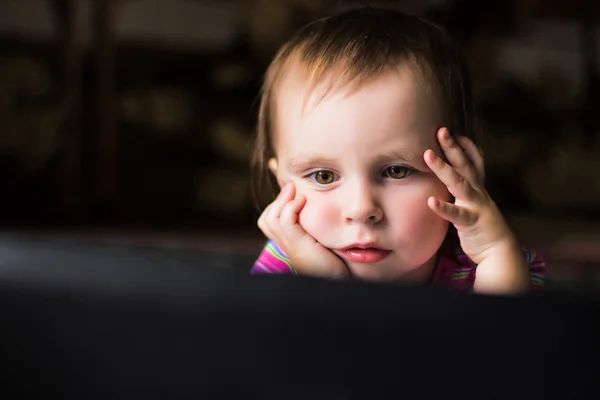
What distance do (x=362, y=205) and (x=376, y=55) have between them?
0.14 metres

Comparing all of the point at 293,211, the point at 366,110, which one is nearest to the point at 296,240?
the point at 293,211

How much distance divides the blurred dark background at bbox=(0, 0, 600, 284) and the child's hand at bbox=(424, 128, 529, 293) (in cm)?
169

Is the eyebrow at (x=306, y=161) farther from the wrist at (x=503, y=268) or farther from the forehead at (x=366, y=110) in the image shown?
the wrist at (x=503, y=268)

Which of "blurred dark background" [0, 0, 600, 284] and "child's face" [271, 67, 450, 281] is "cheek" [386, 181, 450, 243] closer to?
"child's face" [271, 67, 450, 281]

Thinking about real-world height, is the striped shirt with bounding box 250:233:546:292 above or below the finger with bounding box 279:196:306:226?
below

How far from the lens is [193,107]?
8.01 ft

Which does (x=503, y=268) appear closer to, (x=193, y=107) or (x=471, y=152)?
(x=471, y=152)

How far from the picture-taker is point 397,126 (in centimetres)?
62

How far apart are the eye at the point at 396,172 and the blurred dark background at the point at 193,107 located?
171 cm

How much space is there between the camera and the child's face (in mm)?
613

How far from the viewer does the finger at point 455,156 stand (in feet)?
2.10

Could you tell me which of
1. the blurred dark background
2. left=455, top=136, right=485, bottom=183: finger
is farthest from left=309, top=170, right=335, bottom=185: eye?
the blurred dark background

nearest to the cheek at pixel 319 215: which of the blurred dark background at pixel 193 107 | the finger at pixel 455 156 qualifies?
the finger at pixel 455 156

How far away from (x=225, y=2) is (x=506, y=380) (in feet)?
7.45
